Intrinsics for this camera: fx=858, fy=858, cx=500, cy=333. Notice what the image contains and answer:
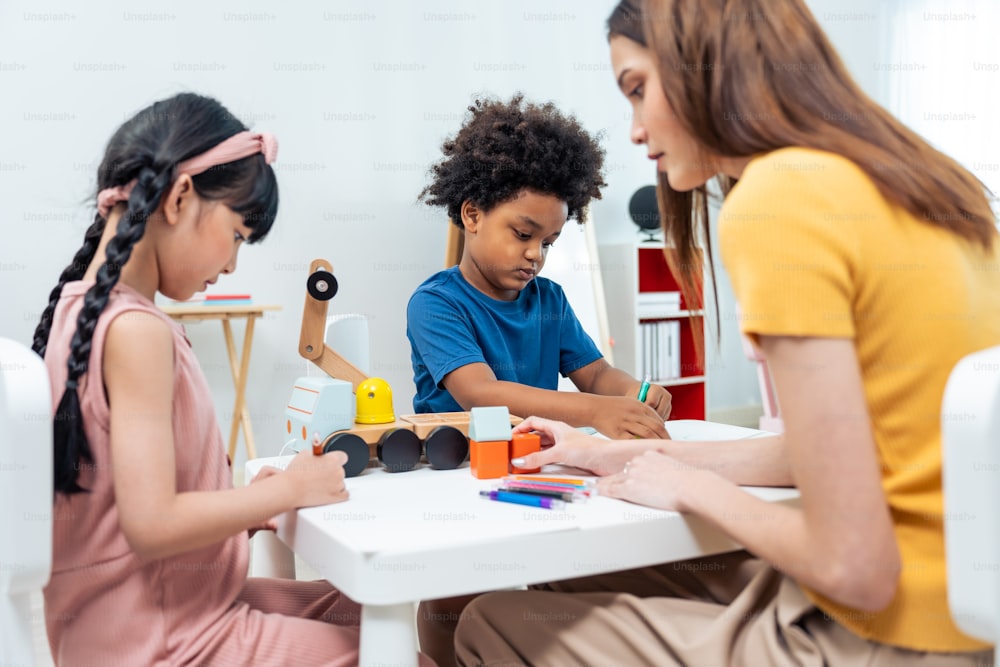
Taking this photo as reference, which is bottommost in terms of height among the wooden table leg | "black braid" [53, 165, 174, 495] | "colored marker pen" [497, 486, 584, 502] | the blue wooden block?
the wooden table leg

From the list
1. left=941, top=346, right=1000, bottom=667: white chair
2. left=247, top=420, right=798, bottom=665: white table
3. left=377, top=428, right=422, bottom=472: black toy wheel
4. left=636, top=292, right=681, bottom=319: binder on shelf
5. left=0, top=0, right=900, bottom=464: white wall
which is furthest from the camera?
left=636, top=292, right=681, bottom=319: binder on shelf

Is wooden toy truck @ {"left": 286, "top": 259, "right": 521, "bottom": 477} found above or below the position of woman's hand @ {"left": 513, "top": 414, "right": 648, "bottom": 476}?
above

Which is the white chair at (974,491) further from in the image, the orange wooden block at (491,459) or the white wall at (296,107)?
the white wall at (296,107)

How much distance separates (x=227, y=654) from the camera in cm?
87

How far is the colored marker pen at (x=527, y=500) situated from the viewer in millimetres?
885

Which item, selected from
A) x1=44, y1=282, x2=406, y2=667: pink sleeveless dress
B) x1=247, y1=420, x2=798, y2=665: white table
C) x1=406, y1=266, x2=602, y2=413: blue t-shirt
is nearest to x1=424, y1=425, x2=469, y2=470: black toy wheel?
x1=247, y1=420, x2=798, y2=665: white table

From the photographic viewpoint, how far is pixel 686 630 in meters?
0.85

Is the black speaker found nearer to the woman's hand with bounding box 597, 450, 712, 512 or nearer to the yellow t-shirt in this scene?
the woman's hand with bounding box 597, 450, 712, 512

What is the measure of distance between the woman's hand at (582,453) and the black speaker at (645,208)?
3161mm

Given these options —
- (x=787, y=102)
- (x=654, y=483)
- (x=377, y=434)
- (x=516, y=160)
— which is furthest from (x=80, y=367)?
(x=516, y=160)

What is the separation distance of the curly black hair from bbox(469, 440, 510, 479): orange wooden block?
2.72ft

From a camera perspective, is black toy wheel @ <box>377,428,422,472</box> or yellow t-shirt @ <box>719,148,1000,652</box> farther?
black toy wheel @ <box>377,428,422,472</box>

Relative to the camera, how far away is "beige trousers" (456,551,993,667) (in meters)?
0.78

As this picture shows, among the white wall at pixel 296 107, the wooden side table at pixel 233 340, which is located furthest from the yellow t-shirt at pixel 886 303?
the white wall at pixel 296 107
